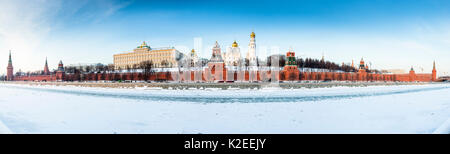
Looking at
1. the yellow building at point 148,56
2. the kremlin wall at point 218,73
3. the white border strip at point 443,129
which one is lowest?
the white border strip at point 443,129

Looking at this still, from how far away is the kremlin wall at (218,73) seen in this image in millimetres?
39431

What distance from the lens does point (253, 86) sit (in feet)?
81.3

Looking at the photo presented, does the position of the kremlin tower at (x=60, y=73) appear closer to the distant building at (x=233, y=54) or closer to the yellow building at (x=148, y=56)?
the yellow building at (x=148, y=56)

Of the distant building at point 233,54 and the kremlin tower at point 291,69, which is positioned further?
the distant building at point 233,54

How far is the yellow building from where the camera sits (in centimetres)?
7391

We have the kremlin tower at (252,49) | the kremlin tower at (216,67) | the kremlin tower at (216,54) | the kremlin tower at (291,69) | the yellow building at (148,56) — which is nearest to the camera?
the kremlin tower at (216,67)

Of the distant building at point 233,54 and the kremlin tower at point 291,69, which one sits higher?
the distant building at point 233,54

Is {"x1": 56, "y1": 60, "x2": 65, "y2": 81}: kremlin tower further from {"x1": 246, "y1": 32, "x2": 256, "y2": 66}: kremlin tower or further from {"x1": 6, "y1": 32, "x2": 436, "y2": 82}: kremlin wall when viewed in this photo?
{"x1": 246, "y1": 32, "x2": 256, "y2": 66}: kremlin tower

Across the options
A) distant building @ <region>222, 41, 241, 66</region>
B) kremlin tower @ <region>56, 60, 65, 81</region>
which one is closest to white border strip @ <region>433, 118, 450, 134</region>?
distant building @ <region>222, 41, 241, 66</region>

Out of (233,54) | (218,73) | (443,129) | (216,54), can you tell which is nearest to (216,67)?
(218,73)

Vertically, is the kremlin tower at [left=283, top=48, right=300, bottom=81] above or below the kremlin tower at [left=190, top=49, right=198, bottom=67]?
below

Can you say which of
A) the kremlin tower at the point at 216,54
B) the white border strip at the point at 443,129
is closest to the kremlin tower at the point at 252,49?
the kremlin tower at the point at 216,54
